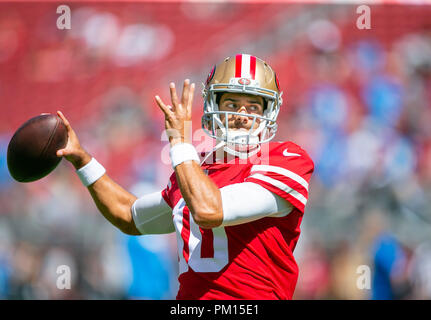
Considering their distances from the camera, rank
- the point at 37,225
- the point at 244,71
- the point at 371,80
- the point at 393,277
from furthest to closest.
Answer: the point at 371,80, the point at 37,225, the point at 393,277, the point at 244,71

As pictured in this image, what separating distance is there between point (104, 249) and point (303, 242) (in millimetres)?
1468

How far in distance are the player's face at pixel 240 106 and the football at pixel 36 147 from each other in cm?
62

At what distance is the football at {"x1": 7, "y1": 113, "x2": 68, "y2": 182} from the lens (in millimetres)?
2121

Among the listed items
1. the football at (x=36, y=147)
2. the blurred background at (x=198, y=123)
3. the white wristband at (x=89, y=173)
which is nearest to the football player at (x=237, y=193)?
the white wristband at (x=89, y=173)

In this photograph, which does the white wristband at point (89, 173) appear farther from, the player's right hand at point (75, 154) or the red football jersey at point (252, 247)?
the red football jersey at point (252, 247)

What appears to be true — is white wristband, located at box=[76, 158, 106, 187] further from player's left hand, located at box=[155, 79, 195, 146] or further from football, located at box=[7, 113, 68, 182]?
player's left hand, located at box=[155, 79, 195, 146]

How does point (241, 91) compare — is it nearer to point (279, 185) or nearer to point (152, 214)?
point (279, 185)

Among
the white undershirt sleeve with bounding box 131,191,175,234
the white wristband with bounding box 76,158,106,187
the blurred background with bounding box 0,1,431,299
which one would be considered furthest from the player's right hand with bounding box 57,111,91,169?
the blurred background with bounding box 0,1,431,299

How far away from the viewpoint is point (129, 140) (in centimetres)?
468

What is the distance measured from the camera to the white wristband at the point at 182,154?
5.53 feet

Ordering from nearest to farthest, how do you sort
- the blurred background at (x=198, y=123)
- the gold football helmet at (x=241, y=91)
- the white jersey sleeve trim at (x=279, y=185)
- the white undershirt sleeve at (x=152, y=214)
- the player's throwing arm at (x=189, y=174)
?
1. the player's throwing arm at (x=189, y=174)
2. the white jersey sleeve trim at (x=279, y=185)
3. the gold football helmet at (x=241, y=91)
4. the white undershirt sleeve at (x=152, y=214)
5. the blurred background at (x=198, y=123)

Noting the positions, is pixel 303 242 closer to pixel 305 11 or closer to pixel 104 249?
pixel 104 249

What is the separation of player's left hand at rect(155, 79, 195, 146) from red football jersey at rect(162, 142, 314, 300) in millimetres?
215

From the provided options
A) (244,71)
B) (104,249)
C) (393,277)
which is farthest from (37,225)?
(244,71)
